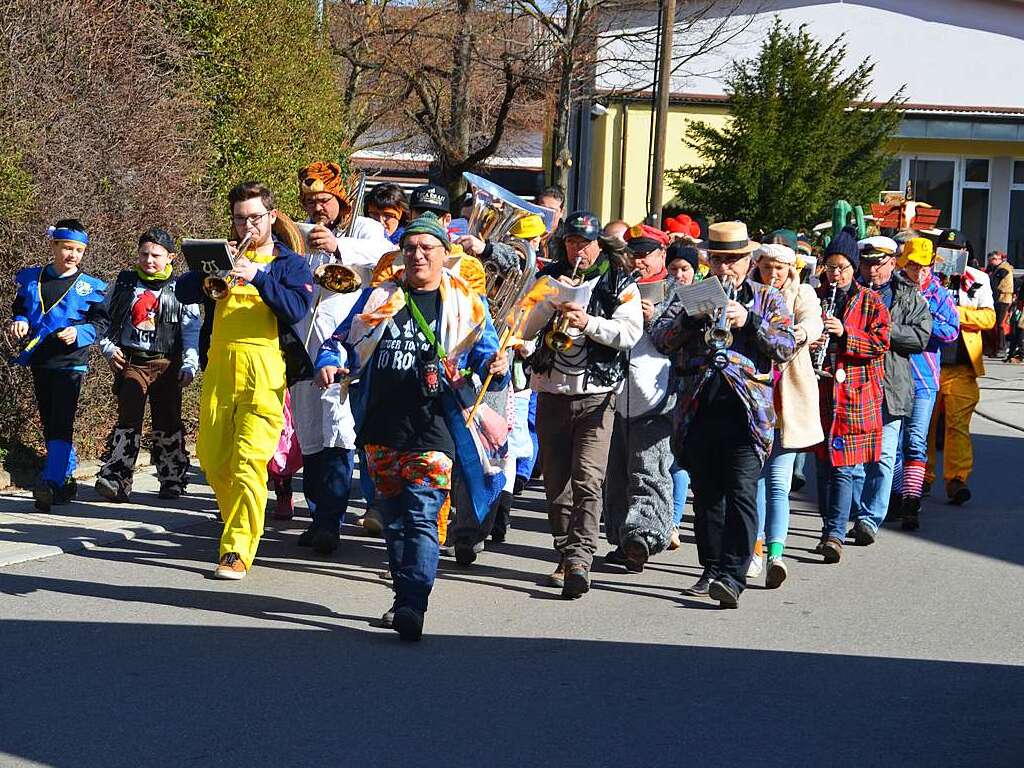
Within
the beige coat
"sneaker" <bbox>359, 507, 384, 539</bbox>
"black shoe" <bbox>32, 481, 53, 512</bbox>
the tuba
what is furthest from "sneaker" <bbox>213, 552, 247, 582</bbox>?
the beige coat

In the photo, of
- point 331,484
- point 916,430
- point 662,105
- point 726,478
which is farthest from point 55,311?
point 662,105

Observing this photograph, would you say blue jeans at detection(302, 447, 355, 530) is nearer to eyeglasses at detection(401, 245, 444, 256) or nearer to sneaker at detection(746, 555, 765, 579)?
eyeglasses at detection(401, 245, 444, 256)

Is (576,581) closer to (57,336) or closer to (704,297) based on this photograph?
(704,297)

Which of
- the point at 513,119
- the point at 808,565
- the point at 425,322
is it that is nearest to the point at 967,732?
the point at 425,322

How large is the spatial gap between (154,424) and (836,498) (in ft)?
15.3

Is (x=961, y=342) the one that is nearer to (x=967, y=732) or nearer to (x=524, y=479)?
(x=524, y=479)

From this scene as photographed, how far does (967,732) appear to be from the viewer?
5.50m

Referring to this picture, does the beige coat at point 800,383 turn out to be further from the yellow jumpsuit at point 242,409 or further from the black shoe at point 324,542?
the yellow jumpsuit at point 242,409

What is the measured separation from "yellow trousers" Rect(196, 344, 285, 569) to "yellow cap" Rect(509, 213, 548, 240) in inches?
66.6

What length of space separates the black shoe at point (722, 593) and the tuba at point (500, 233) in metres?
1.80

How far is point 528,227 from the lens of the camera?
8766mm

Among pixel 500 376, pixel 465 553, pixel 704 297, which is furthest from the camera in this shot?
pixel 465 553

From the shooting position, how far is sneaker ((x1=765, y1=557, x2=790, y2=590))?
26.8ft

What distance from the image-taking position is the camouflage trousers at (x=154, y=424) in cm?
996
